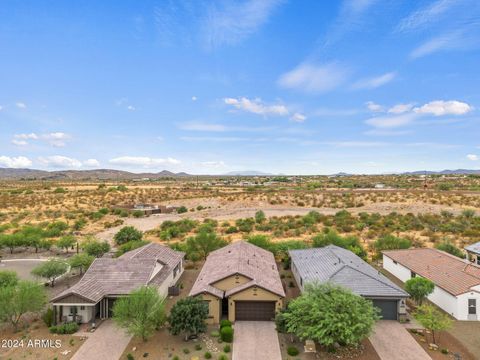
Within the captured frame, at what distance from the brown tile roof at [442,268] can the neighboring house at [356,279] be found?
161 inches

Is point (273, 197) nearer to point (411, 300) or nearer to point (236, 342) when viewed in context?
point (411, 300)

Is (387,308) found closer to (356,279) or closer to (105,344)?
(356,279)

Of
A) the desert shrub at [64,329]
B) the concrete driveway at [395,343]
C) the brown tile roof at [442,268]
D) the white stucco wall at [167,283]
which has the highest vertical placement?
the brown tile roof at [442,268]

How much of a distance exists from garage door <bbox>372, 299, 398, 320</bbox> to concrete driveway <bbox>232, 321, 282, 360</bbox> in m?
7.85

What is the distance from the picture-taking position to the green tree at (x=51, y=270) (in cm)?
2705

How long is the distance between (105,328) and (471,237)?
48135mm

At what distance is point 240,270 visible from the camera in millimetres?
22609

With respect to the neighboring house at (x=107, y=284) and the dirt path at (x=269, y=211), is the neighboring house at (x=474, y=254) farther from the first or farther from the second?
the dirt path at (x=269, y=211)

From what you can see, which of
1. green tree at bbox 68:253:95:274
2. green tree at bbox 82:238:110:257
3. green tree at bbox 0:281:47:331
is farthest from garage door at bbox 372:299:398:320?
green tree at bbox 82:238:110:257

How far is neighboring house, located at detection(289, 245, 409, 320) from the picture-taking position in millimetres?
21094

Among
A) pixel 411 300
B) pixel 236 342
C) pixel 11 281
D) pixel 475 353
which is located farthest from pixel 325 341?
pixel 11 281

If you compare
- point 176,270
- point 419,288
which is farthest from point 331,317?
point 176,270

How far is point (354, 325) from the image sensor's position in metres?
16.4

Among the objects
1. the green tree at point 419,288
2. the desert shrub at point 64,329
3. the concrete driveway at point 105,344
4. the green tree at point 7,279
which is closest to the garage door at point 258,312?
the concrete driveway at point 105,344
